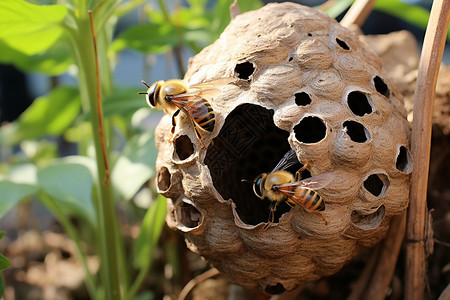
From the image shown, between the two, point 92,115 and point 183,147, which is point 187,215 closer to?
point 183,147

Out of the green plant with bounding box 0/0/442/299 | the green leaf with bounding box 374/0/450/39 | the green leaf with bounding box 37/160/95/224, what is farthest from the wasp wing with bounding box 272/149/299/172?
the green leaf with bounding box 374/0/450/39

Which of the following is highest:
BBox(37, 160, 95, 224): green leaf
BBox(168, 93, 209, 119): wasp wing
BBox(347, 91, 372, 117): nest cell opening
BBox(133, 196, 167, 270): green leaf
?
BBox(168, 93, 209, 119): wasp wing

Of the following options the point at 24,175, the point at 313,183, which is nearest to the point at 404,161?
the point at 313,183

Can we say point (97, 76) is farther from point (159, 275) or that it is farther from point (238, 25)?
point (159, 275)

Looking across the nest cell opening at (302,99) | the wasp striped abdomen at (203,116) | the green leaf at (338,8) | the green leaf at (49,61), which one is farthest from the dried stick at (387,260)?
the green leaf at (49,61)

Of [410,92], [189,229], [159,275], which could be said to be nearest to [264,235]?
[189,229]

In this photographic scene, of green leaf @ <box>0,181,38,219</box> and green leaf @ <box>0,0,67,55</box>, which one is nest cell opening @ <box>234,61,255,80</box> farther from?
green leaf @ <box>0,181,38,219</box>
